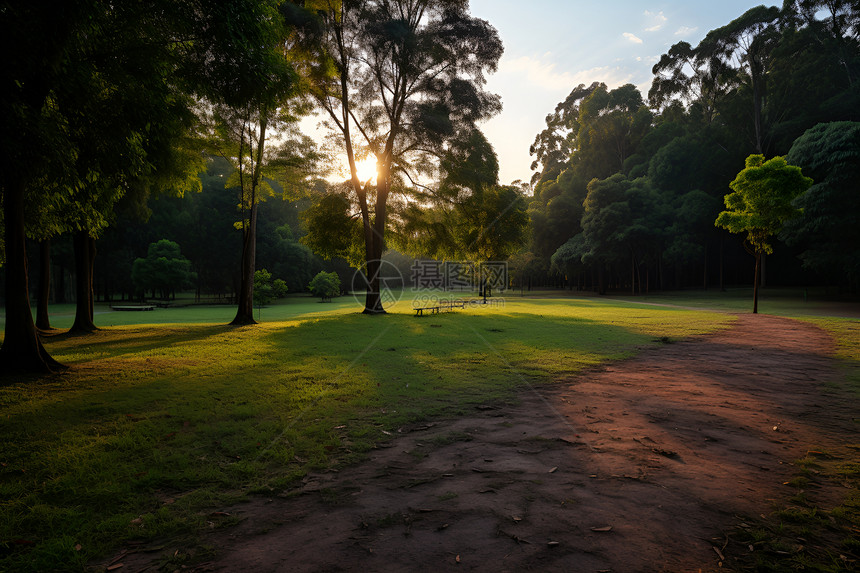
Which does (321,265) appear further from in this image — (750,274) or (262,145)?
(750,274)

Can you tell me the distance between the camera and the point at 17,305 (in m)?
8.27

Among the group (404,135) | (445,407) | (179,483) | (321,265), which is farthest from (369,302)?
(321,265)

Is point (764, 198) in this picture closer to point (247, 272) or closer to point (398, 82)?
point (398, 82)

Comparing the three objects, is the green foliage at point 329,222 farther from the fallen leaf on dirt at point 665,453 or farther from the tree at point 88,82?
the fallen leaf on dirt at point 665,453

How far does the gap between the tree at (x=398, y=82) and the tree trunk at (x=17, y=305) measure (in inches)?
599

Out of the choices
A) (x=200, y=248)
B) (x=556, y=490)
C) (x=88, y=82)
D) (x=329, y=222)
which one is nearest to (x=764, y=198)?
(x=329, y=222)

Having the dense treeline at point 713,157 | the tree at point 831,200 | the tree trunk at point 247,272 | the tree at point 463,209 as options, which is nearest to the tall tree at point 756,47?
the dense treeline at point 713,157

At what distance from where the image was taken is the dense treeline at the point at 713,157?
3016cm

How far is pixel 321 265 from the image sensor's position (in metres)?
61.8

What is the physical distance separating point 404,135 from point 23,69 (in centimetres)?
1734

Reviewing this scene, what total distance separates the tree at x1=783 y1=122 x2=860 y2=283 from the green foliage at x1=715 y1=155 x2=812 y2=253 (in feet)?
31.3

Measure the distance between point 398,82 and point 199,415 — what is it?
21.1m

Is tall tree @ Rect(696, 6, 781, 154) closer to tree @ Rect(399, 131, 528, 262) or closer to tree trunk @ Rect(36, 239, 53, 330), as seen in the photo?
tree @ Rect(399, 131, 528, 262)

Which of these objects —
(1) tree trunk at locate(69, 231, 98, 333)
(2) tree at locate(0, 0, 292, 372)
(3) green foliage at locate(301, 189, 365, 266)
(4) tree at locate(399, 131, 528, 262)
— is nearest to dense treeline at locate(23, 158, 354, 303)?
(3) green foliage at locate(301, 189, 365, 266)
